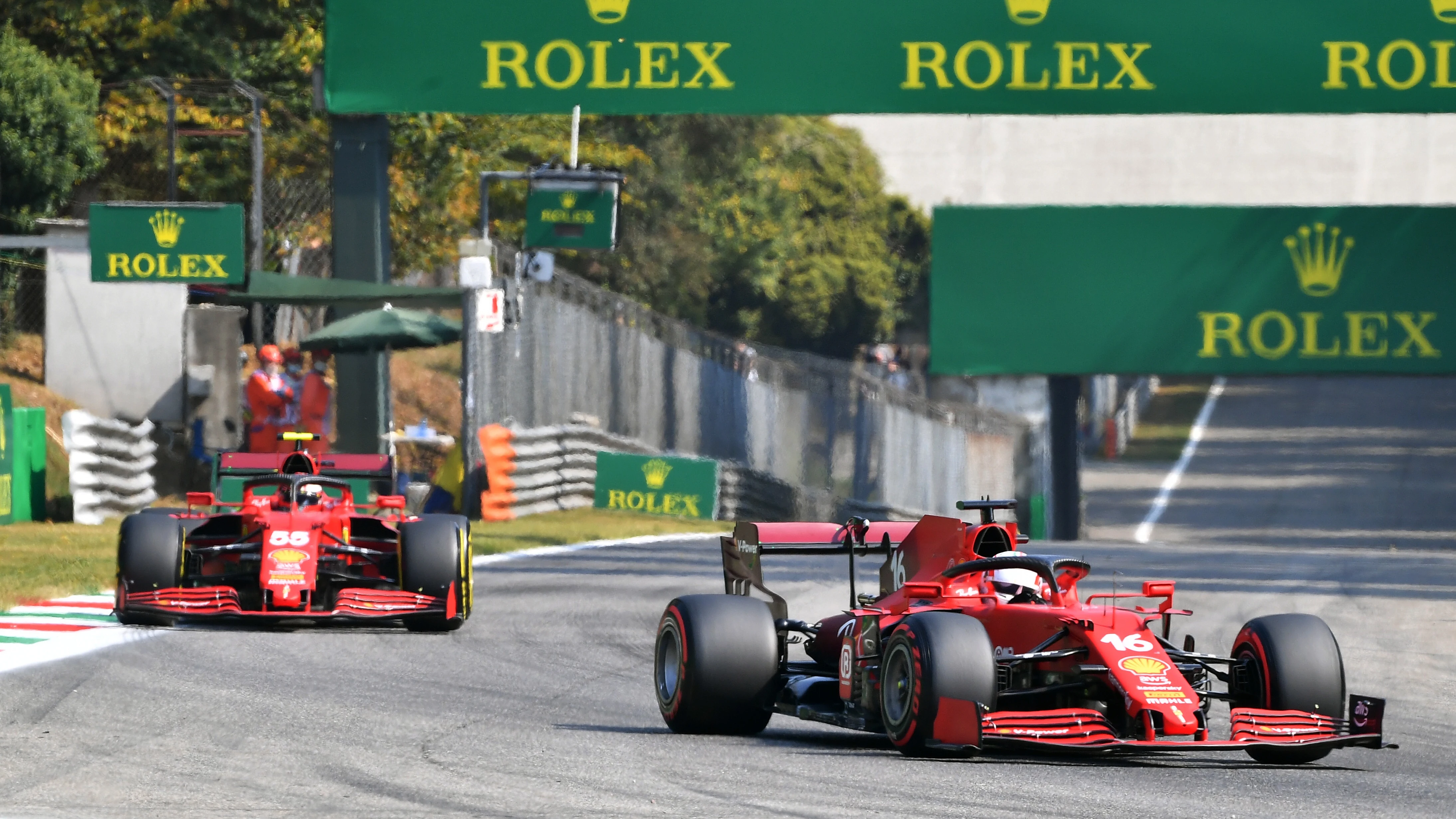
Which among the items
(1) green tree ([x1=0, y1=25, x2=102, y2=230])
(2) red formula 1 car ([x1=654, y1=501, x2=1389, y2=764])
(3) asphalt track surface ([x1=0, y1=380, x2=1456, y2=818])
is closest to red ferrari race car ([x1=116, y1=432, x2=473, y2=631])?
(3) asphalt track surface ([x1=0, y1=380, x2=1456, y2=818])

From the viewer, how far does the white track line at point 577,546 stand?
62.7 feet

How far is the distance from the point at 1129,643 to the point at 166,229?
1764 centimetres

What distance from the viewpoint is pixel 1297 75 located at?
63.4 ft

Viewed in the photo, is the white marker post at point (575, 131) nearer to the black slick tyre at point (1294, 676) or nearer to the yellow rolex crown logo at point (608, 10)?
the yellow rolex crown logo at point (608, 10)

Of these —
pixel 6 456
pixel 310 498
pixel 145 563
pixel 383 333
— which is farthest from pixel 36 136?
pixel 145 563

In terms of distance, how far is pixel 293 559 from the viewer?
12.3 m

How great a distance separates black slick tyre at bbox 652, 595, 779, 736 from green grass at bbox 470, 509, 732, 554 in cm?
1100

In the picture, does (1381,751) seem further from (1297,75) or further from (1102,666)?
(1297,75)

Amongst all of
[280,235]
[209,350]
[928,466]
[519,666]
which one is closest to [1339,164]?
[928,466]

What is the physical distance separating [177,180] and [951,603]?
88.8 feet

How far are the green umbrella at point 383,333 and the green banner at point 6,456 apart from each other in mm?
4608

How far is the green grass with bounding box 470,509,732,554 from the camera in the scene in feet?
69.2

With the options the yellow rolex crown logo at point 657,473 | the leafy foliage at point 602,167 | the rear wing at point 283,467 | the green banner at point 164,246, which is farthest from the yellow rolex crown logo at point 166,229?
the rear wing at point 283,467

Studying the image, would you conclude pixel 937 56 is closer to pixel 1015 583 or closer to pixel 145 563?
pixel 145 563
